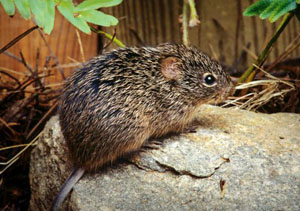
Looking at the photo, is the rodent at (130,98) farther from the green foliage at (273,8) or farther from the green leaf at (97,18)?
the green foliage at (273,8)

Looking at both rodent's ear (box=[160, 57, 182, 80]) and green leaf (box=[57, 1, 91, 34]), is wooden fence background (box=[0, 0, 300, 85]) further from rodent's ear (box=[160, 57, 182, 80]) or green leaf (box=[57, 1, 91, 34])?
green leaf (box=[57, 1, 91, 34])

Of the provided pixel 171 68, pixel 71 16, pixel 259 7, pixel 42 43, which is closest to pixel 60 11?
pixel 71 16

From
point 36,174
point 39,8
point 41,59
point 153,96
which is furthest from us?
point 41,59

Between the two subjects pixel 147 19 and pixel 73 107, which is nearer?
pixel 73 107

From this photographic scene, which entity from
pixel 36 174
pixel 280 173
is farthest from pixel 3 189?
pixel 280 173

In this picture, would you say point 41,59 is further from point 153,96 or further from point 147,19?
point 153,96

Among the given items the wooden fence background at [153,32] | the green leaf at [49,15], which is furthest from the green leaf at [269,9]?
the wooden fence background at [153,32]

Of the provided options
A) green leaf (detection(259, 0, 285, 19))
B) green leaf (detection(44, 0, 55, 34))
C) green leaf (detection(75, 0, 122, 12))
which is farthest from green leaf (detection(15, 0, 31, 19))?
green leaf (detection(259, 0, 285, 19))

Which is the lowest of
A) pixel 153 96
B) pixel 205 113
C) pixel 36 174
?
pixel 36 174
